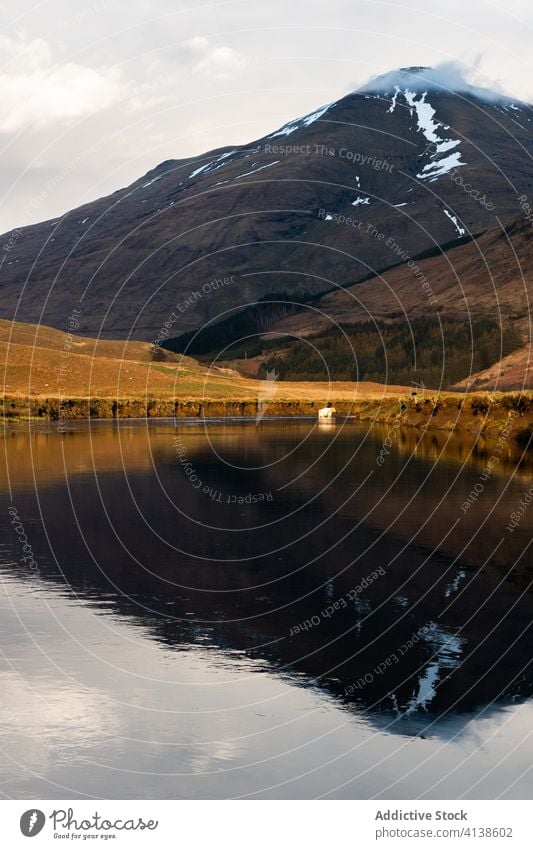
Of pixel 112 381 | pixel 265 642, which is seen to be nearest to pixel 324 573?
pixel 265 642

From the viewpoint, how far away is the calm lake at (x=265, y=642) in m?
16.9

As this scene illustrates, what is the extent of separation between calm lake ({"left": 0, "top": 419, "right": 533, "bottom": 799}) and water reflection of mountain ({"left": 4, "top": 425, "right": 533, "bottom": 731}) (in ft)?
0.28

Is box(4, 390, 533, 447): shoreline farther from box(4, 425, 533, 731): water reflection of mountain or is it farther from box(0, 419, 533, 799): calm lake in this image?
box(0, 419, 533, 799): calm lake

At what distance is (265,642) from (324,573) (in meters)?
7.21

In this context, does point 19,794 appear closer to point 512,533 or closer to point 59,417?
point 512,533

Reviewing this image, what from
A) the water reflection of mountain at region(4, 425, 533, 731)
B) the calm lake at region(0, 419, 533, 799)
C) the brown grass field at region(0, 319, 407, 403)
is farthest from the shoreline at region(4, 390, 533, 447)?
the calm lake at region(0, 419, 533, 799)

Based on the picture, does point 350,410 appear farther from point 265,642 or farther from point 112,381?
point 265,642

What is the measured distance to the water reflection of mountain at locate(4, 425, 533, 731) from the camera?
21.4 metres

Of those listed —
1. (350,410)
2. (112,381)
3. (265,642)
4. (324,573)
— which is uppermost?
(112,381)

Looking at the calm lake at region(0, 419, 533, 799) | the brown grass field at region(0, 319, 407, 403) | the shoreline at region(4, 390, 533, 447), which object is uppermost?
the brown grass field at region(0, 319, 407, 403)

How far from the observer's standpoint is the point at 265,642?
76.6 ft

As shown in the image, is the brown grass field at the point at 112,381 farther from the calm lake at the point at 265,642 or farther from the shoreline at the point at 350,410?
the calm lake at the point at 265,642

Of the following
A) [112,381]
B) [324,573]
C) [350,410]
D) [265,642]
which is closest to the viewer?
[265,642]
